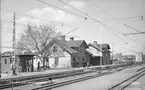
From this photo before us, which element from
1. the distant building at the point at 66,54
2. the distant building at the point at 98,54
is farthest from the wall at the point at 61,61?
the distant building at the point at 98,54

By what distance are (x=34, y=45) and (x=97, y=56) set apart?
31.6 m

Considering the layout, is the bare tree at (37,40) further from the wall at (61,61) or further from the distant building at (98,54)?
the distant building at (98,54)

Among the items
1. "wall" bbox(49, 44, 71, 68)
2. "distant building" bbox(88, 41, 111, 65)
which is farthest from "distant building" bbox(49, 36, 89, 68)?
"distant building" bbox(88, 41, 111, 65)

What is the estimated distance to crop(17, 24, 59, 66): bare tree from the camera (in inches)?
1592

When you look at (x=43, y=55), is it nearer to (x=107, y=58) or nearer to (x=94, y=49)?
(x=94, y=49)

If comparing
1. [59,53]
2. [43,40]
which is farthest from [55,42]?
[43,40]

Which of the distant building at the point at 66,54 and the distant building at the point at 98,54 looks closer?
the distant building at the point at 66,54

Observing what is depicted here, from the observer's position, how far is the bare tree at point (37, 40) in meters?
40.4

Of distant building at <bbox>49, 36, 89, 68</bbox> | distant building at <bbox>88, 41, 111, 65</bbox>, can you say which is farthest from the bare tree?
distant building at <bbox>88, 41, 111, 65</bbox>

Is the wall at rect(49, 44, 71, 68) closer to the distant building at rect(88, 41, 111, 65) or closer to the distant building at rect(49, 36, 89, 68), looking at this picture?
the distant building at rect(49, 36, 89, 68)

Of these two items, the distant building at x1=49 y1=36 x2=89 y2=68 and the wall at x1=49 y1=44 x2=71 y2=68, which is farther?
the wall at x1=49 y1=44 x2=71 y2=68

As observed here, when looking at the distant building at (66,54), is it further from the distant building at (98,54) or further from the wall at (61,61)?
the distant building at (98,54)

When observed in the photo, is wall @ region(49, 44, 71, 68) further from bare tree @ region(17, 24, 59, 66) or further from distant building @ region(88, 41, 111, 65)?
distant building @ region(88, 41, 111, 65)

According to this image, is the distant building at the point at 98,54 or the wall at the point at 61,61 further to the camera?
the distant building at the point at 98,54
